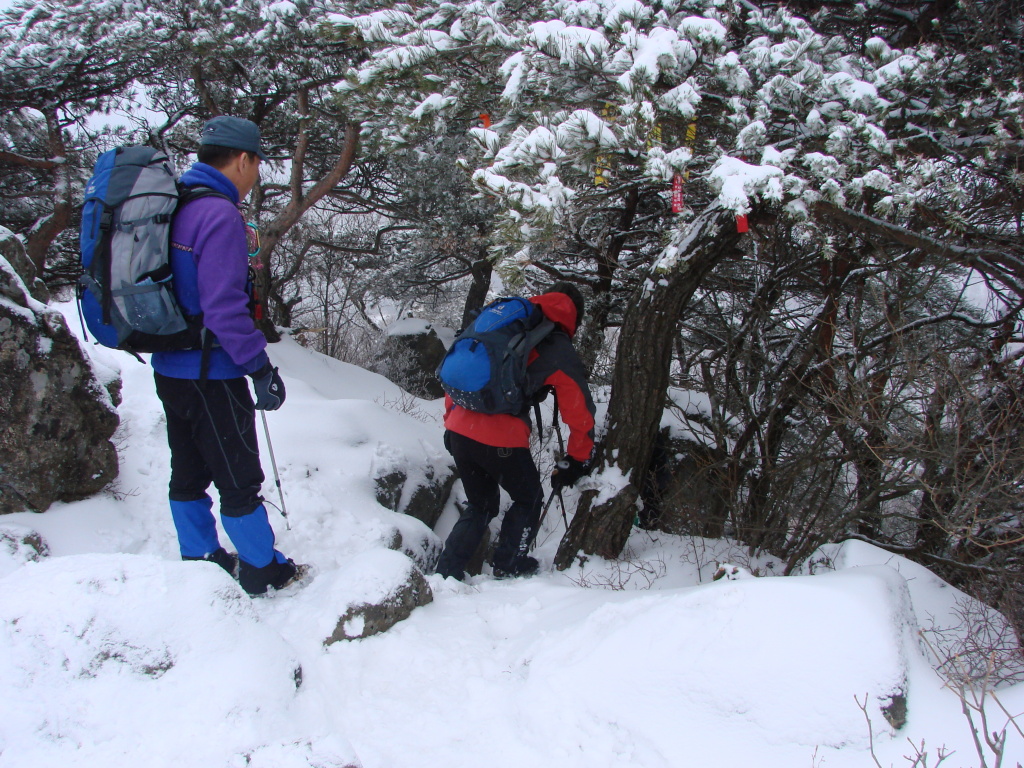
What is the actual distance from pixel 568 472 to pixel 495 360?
0.99 m

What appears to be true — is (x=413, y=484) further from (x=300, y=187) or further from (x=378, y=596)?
(x=300, y=187)

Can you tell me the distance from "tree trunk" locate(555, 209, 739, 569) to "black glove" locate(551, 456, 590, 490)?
15 cm

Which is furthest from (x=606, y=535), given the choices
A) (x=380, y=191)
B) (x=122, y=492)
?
(x=380, y=191)

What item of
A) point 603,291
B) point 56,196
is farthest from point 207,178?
point 56,196

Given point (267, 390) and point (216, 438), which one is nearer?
point (216, 438)

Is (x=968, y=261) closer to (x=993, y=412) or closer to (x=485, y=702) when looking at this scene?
(x=993, y=412)

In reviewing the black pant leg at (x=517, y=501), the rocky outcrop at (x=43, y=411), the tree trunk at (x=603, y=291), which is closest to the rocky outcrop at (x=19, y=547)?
the rocky outcrop at (x=43, y=411)

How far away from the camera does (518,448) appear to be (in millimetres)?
3125

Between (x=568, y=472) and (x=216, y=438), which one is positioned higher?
(x=216, y=438)

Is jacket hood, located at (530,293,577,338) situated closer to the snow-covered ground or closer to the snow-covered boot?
the snow-covered ground

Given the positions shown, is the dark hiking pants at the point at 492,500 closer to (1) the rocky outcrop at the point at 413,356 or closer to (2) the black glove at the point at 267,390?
(2) the black glove at the point at 267,390

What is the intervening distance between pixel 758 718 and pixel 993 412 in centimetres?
175

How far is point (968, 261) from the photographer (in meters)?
2.96

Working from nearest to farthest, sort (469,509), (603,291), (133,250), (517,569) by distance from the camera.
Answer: (133,250) < (469,509) < (517,569) < (603,291)
